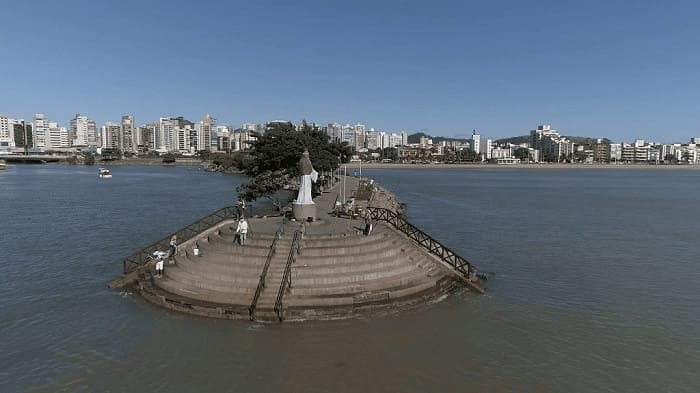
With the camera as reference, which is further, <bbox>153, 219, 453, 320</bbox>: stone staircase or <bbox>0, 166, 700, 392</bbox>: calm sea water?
<bbox>153, 219, 453, 320</bbox>: stone staircase

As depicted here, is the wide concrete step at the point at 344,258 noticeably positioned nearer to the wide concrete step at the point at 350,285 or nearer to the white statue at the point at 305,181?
the wide concrete step at the point at 350,285

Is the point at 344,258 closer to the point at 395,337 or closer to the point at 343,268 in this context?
the point at 343,268

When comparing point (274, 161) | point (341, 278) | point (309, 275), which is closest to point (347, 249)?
point (341, 278)

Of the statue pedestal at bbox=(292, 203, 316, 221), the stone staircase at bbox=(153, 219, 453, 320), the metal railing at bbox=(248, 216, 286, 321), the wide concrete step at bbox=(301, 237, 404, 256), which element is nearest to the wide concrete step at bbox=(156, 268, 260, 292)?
the stone staircase at bbox=(153, 219, 453, 320)

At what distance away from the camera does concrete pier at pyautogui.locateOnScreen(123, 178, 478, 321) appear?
50.2 ft

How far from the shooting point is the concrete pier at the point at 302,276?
603 inches

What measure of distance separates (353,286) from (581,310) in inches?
346

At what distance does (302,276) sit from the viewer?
16.2m

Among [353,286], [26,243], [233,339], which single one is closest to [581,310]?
[353,286]

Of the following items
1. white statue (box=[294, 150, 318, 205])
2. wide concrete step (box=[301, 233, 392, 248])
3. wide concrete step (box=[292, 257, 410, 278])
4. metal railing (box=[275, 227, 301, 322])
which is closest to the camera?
metal railing (box=[275, 227, 301, 322])

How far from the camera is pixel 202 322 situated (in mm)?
14477

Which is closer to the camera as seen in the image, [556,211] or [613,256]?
[613,256]

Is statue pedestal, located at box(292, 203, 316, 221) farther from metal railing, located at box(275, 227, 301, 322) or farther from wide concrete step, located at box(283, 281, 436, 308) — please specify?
wide concrete step, located at box(283, 281, 436, 308)

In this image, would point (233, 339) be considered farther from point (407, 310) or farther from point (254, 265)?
point (407, 310)
